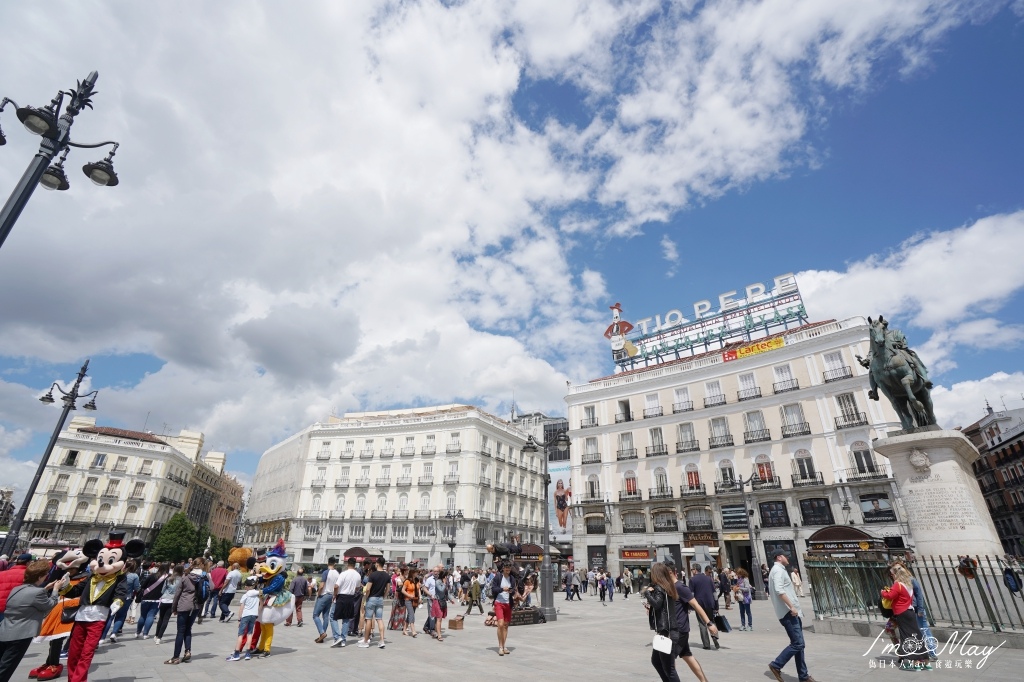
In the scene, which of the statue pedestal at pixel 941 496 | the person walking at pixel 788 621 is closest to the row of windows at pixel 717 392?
the statue pedestal at pixel 941 496

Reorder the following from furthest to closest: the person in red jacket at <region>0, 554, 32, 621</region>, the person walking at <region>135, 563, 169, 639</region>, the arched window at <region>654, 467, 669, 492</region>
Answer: the arched window at <region>654, 467, 669, 492</region> → the person walking at <region>135, 563, 169, 639</region> → the person in red jacket at <region>0, 554, 32, 621</region>

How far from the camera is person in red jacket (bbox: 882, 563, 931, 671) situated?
694cm

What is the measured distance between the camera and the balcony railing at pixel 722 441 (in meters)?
32.4

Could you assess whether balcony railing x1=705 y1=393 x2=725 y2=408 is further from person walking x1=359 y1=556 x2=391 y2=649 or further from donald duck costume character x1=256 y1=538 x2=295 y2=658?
donald duck costume character x1=256 y1=538 x2=295 y2=658

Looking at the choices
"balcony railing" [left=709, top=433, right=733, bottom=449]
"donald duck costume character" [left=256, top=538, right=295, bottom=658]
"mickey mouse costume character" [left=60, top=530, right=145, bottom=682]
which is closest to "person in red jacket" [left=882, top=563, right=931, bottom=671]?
"donald duck costume character" [left=256, top=538, right=295, bottom=658]

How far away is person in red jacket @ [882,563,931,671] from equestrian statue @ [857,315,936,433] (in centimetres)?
425

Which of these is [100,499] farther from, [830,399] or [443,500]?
[830,399]

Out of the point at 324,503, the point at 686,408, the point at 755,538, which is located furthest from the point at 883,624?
the point at 324,503

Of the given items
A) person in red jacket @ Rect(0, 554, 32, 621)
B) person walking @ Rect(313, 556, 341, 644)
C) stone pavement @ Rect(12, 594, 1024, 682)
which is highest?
person in red jacket @ Rect(0, 554, 32, 621)

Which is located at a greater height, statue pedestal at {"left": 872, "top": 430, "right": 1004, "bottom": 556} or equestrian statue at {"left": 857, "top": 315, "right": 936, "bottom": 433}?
equestrian statue at {"left": 857, "top": 315, "right": 936, "bottom": 433}

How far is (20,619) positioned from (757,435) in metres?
34.1

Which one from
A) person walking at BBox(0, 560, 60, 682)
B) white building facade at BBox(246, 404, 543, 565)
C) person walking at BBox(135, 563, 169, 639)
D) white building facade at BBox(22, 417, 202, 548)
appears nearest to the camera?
person walking at BBox(0, 560, 60, 682)

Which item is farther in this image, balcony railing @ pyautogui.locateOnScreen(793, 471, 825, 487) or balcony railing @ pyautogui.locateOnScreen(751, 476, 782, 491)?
balcony railing @ pyautogui.locateOnScreen(751, 476, 782, 491)

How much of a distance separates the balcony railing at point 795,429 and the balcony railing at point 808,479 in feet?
7.91
